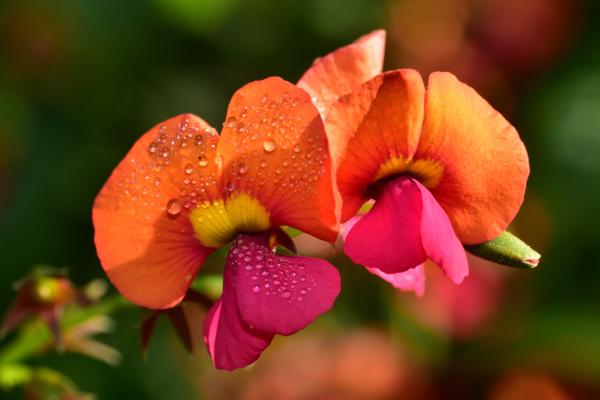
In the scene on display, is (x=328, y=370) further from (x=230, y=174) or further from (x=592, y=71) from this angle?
(x=230, y=174)

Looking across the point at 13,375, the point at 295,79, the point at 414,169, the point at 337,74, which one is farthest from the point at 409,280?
the point at 295,79

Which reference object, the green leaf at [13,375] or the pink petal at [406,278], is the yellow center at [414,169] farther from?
the green leaf at [13,375]

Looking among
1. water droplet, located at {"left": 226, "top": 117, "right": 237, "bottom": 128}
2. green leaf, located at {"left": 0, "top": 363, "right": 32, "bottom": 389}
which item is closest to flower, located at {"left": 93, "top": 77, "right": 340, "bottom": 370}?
water droplet, located at {"left": 226, "top": 117, "right": 237, "bottom": 128}

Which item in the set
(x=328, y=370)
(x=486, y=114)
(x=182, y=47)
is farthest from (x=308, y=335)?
(x=486, y=114)

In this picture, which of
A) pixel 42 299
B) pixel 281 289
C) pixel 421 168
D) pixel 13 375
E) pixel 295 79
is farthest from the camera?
pixel 295 79

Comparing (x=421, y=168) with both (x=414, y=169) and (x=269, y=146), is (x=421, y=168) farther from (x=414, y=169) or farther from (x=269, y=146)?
(x=269, y=146)

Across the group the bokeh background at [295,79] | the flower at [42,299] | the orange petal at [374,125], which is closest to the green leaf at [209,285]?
the flower at [42,299]

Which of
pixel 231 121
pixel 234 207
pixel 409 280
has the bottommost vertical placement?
pixel 409 280
